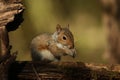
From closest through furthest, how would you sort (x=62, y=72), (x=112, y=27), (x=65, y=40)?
(x=62, y=72) → (x=65, y=40) → (x=112, y=27)

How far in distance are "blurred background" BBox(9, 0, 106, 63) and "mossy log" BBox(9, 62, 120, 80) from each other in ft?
31.9

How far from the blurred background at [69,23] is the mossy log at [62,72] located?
31.9 ft

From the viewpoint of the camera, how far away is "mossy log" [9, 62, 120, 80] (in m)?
5.46

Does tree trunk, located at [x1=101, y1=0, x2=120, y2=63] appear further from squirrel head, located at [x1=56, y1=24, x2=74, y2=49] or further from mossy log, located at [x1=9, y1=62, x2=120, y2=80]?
mossy log, located at [x1=9, y1=62, x2=120, y2=80]

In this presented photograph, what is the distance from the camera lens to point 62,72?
548cm

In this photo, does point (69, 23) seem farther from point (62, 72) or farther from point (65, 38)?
point (62, 72)

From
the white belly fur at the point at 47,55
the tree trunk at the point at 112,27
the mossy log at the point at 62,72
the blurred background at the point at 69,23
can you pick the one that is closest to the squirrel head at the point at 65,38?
the white belly fur at the point at 47,55

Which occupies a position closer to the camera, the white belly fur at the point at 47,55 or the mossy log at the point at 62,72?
the mossy log at the point at 62,72

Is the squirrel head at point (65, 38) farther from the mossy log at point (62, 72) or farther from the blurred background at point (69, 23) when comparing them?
the blurred background at point (69, 23)

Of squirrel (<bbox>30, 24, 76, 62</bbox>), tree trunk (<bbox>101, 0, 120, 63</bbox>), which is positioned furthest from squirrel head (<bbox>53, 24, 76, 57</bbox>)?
tree trunk (<bbox>101, 0, 120, 63</bbox>)

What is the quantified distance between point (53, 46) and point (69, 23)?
11.3 metres

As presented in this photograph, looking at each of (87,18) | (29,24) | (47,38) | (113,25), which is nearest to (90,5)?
(87,18)

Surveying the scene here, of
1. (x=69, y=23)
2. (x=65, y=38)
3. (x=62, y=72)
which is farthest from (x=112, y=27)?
(x=62, y=72)

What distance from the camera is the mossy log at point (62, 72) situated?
5.46 m
